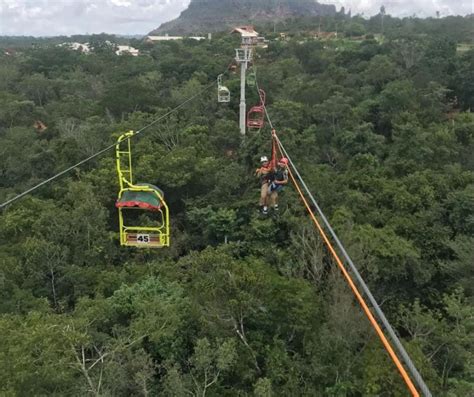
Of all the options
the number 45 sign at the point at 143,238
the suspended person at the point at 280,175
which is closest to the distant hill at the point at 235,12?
the number 45 sign at the point at 143,238

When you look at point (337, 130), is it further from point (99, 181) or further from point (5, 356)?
point (5, 356)

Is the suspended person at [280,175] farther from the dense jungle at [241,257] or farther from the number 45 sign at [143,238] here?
the number 45 sign at [143,238]

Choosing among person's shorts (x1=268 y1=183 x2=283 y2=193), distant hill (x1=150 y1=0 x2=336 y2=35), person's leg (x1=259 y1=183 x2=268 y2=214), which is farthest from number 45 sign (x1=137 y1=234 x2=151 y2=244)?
distant hill (x1=150 y1=0 x2=336 y2=35)

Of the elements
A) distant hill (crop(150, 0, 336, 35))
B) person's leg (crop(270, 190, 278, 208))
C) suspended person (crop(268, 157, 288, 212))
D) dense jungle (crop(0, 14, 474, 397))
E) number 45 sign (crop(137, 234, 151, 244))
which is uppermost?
distant hill (crop(150, 0, 336, 35))

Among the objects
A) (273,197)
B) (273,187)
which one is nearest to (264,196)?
(273,187)

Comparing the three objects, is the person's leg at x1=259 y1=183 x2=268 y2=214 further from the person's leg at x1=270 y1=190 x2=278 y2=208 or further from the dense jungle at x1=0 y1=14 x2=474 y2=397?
the dense jungle at x1=0 y1=14 x2=474 y2=397
